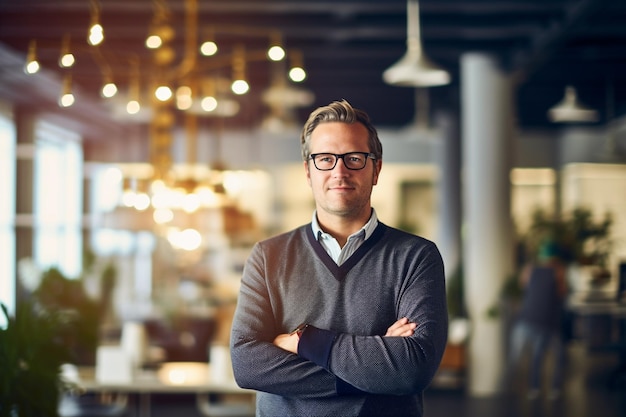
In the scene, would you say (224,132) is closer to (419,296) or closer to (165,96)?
(165,96)

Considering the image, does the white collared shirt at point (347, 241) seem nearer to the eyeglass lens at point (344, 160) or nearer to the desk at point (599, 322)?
the eyeglass lens at point (344, 160)

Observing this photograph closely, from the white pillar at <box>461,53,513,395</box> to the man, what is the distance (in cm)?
814

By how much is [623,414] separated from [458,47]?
15.5 feet

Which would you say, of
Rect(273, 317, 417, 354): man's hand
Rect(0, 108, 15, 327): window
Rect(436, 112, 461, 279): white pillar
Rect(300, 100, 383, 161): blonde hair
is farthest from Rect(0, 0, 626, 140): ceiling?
Rect(273, 317, 417, 354): man's hand

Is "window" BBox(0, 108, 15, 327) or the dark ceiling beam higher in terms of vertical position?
the dark ceiling beam

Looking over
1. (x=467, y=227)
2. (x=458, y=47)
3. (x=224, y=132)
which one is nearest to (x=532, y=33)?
(x=458, y=47)

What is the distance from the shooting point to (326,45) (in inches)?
424

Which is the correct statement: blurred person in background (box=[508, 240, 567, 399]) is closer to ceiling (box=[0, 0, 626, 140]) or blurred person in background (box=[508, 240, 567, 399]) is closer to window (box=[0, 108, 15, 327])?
ceiling (box=[0, 0, 626, 140])

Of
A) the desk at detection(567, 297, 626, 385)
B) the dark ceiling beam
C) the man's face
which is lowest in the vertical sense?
the desk at detection(567, 297, 626, 385)

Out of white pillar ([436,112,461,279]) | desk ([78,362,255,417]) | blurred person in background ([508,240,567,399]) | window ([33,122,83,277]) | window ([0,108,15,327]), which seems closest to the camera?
desk ([78,362,255,417])

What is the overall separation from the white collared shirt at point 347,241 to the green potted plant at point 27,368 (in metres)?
2.78

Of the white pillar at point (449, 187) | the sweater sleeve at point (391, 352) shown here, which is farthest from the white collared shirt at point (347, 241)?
the white pillar at point (449, 187)

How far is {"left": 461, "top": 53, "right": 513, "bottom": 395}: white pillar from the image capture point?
10.4 meters

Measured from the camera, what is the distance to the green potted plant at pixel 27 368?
4668mm
